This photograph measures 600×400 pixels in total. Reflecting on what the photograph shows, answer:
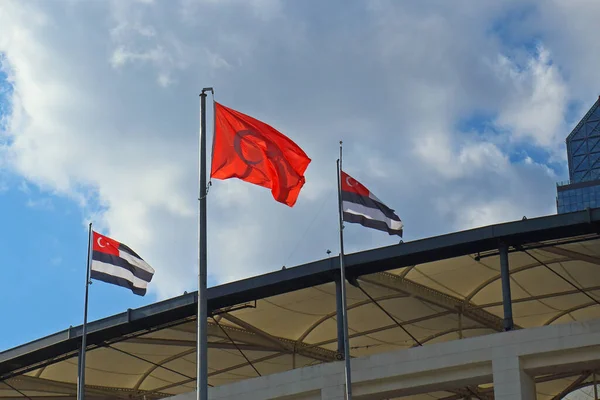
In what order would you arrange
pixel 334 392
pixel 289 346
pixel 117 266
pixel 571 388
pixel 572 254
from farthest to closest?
pixel 571 388 < pixel 289 346 < pixel 572 254 < pixel 117 266 < pixel 334 392

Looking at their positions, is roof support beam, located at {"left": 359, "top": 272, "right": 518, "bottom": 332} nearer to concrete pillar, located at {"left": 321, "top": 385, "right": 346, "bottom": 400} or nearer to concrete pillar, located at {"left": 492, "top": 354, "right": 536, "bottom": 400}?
concrete pillar, located at {"left": 321, "top": 385, "right": 346, "bottom": 400}

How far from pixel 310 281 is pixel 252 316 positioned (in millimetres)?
5123

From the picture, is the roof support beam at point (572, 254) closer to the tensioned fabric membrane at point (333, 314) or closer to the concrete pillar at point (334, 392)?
the tensioned fabric membrane at point (333, 314)

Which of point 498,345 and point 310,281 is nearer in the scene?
point 498,345

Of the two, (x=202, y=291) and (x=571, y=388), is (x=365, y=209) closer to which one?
(x=202, y=291)

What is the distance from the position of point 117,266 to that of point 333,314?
9.99 metres

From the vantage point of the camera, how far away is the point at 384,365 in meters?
30.5

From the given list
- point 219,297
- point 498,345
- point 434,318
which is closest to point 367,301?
point 434,318

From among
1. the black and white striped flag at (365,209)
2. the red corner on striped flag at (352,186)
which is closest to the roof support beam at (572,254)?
the black and white striped flag at (365,209)

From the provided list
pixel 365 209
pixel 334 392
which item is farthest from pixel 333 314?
pixel 365 209

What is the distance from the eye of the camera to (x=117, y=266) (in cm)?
3259

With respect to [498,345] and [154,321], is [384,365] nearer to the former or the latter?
[498,345]

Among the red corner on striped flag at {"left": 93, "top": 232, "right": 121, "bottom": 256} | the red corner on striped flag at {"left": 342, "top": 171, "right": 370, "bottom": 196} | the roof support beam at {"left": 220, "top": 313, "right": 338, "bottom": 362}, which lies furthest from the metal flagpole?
the roof support beam at {"left": 220, "top": 313, "right": 338, "bottom": 362}

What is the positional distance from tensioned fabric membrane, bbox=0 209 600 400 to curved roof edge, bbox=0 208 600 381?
0.12 ft
